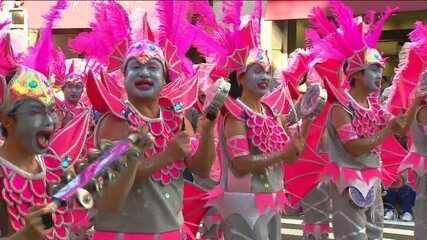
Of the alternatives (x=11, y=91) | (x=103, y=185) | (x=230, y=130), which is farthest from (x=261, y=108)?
(x=103, y=185)

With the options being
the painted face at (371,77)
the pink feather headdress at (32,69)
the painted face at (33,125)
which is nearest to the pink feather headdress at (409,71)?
the painted face at (371,77)

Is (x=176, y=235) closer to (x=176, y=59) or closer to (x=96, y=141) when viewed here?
(x=96, y=141)

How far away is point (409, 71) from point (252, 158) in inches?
89.7

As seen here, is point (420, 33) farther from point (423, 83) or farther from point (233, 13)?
point (233, 13)

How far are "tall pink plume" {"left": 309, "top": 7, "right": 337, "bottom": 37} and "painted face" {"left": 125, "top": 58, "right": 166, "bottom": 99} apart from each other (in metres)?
2.21

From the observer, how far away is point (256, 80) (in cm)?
420

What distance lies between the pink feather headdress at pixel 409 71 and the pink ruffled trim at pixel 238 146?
2008mm

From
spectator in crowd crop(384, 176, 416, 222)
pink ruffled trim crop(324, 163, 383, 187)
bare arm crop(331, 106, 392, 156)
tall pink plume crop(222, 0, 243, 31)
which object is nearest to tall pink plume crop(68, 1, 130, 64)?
tall pink plume crop(222, 0, 243, 31)

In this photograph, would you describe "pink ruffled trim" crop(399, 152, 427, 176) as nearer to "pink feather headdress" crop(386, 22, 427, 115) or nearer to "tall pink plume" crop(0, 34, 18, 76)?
"pink feather headdress" crop(386, 22, 427, 115)

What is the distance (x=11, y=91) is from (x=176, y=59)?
1103 millimetres

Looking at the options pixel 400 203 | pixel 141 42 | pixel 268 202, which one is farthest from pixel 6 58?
pixel 400 203

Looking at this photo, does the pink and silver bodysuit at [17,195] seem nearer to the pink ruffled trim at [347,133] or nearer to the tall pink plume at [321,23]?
the pink ruffled trim at [347,133]

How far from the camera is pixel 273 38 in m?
11.9

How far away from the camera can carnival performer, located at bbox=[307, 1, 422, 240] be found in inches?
Answer: 185
